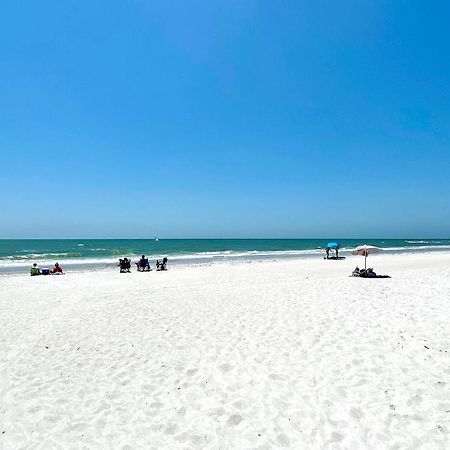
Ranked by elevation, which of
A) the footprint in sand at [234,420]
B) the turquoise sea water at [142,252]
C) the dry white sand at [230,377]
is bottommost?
the turquoise sea water at [142,252]

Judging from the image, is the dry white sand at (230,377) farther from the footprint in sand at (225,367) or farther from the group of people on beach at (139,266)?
the group of people on beach at (139,266)

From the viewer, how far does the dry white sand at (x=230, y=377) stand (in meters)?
4.38

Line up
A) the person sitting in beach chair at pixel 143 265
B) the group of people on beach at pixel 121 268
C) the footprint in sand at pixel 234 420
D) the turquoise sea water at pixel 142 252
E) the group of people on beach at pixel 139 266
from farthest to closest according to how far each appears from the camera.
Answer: the turquoise sea water at pixel 142 252 < the person sitting in beach chair at pixel 143 265 < the group of people on beach at pixel 139 266 < the group of people on beach at pixel 121 268 < the footprint in sand at pixel 234 420

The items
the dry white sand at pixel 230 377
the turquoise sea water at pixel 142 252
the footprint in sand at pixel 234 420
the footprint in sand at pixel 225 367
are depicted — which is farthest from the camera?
the turquoise sea water at pixel 142 252

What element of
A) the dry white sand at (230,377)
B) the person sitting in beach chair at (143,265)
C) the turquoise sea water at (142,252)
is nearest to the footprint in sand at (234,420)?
the dry white sand at (230,377)

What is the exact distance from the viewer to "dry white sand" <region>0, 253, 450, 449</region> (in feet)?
14.4

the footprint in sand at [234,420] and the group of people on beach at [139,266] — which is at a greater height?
the group of people on beach at [139,266]

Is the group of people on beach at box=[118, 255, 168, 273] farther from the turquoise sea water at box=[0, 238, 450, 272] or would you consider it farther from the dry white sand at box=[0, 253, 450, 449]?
the dry white sand at box=[0, 253, 450, 449]

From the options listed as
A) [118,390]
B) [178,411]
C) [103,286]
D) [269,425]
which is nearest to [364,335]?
[269,425]

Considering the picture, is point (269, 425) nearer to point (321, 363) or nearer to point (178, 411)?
point (178, 411)

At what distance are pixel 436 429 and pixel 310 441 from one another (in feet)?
5.55

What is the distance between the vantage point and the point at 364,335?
303 inches

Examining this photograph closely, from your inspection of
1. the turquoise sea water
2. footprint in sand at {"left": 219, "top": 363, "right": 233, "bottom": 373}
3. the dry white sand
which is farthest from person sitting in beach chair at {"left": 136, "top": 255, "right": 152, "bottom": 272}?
footprint in sand at {"left": 219, "top": 363, "right": 233, "bottom": 373}

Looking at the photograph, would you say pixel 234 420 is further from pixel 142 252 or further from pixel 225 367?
pixel 142 252
